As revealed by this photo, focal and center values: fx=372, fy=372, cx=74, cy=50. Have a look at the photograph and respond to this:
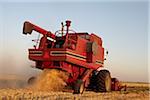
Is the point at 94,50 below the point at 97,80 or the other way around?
the other way around

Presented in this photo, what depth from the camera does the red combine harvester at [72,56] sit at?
37.0 feet

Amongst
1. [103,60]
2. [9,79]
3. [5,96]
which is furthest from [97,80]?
[5,96]

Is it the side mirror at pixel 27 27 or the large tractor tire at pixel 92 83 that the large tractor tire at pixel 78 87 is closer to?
the large tractor tire at pixel 92 83

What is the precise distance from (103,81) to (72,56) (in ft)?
7.70

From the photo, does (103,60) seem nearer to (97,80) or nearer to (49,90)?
(97,80)

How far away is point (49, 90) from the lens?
11633 millimetres

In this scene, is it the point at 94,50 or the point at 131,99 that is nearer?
the point at 131,99

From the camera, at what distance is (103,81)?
13.3 m

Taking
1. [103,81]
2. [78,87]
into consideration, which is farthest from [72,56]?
[103,81]

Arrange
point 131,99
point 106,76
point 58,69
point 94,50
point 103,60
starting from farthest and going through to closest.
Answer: point 103,60, point 106,76, point 94,50, point 58,69, point 131,99

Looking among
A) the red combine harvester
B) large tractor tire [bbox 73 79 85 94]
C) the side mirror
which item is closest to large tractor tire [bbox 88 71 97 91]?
the red combine harvester

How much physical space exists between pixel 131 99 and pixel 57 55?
2.52m

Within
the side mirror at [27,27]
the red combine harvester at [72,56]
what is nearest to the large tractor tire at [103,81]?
the red combine harvester at [72,56]

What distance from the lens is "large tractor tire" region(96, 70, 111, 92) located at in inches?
519
